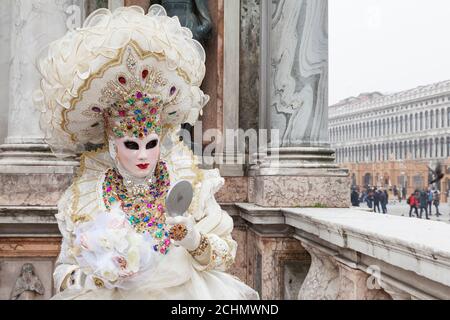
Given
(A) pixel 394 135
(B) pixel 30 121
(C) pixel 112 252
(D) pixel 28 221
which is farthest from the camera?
(A) pixel 394 135

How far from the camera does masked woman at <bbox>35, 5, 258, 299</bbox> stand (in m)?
2.94

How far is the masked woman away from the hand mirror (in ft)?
0.13

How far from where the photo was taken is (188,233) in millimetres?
2943

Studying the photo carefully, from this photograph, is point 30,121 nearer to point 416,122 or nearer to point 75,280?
point 75,280

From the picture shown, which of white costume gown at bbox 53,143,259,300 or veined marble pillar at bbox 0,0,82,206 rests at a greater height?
veined marble pillar at bbox 0,0,82,206

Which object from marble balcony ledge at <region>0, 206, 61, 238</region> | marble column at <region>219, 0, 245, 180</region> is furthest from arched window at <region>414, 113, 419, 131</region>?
marble balcony ledge at <region>0, 206, 61, 238</region>

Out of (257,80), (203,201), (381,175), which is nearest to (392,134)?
(381,175)

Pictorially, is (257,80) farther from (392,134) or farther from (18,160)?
(392,134)

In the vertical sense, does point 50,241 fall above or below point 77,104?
below

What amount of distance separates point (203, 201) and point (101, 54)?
95 centimetres

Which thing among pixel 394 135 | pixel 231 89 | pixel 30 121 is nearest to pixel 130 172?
pixel 30 121

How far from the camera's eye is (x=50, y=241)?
18.9 ft

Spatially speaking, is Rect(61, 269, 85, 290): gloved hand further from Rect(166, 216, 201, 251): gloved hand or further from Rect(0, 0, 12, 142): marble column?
Rect(0, 0, 12, 142): marble column

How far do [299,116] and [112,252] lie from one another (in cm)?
386
